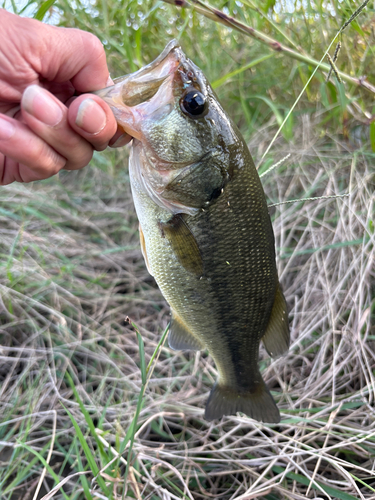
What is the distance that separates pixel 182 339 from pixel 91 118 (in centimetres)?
102

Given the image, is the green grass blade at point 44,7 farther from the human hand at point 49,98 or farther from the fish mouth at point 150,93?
the fish mouth at point 150,93

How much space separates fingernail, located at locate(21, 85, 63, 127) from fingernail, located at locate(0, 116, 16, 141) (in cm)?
8

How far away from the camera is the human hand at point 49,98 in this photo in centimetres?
105

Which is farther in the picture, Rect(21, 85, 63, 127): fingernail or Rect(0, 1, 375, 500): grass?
Rect(0, 1, 375, 500): grass

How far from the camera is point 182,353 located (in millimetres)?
2227

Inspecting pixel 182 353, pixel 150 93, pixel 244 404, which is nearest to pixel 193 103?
pixel 150 93

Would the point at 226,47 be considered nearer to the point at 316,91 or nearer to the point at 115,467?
the point at 316,91

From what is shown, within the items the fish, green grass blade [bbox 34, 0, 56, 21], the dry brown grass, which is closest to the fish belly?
the fish

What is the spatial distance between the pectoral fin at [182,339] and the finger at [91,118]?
0.87m

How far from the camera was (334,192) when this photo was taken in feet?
8.03

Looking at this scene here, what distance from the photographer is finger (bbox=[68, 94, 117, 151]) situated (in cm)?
104

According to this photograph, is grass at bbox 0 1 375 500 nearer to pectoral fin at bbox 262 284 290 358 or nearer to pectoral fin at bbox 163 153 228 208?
pectoral fin at bbox 262 284 290 358

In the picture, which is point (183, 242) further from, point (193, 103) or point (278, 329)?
point (278, 329)

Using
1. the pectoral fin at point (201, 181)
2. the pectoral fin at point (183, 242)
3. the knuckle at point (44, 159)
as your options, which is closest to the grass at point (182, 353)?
the pectoral fin at point (183, 242)
